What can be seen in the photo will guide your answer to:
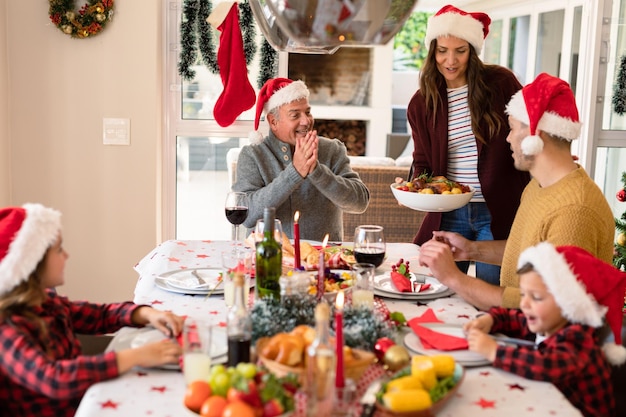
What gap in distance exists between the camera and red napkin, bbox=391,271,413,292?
205 centimetres

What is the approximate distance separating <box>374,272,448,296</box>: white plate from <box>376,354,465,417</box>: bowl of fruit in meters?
0.60

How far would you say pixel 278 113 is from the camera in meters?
3.00

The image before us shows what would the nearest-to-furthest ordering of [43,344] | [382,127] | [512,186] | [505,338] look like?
[43,344]
[505,338]
[512,186]
[382,127]

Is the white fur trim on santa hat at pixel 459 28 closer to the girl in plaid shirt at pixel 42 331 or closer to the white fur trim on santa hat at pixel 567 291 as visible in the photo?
the white fur trim on santa hat at pixel 567 291

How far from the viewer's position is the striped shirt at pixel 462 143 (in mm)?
2957

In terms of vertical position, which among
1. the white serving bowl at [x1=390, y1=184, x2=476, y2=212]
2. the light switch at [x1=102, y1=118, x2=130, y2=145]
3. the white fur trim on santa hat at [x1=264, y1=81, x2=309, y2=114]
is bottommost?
the white serving bowl at [x1=390, y1=184, x2=476, y2=212]

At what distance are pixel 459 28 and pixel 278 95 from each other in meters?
0.77

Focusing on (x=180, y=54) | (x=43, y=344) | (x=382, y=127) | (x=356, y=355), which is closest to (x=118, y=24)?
(x=180, y=54)

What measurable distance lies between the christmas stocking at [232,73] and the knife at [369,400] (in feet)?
8.22

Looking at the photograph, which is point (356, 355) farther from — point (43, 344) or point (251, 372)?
point (43, 344)

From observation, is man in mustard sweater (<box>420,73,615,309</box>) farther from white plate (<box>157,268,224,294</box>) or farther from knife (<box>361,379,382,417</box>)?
knife (<box>361,379,382,417</box>)

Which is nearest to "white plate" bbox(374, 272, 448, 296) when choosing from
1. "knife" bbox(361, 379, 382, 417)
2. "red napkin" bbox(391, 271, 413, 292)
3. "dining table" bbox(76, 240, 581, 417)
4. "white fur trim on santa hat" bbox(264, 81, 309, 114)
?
"red napkin" bbox(391, 271, 413, 292)

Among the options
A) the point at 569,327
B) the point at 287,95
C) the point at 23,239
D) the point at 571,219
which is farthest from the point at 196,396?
the point at 287,95

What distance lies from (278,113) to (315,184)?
37 cm
